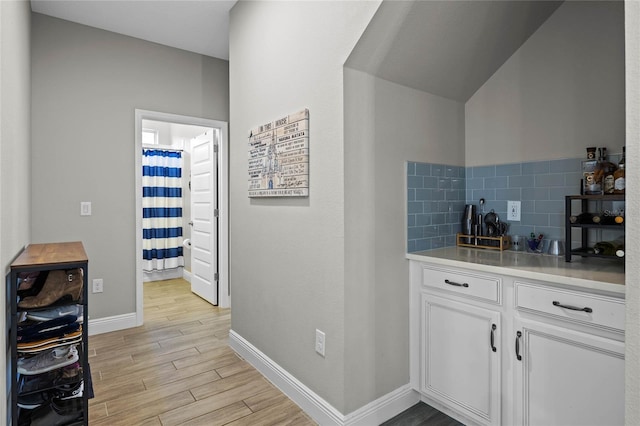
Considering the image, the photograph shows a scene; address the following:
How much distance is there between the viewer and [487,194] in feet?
7.98

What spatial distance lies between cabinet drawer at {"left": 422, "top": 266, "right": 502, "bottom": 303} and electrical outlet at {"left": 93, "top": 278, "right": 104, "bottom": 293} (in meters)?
2.88

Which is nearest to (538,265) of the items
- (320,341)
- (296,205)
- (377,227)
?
(377,227)

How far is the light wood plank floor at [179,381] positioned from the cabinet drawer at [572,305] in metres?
1.29

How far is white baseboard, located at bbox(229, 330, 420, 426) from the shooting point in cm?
189

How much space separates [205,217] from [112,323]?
4.71ft

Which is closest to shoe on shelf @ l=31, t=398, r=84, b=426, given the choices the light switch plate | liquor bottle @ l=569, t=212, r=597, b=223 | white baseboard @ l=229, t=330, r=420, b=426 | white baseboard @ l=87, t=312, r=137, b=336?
white baseboard @ l=229, t=330, r=420, b=426

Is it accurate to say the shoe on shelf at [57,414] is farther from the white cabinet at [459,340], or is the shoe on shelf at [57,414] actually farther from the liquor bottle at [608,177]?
the liquor bottle at [608,177]

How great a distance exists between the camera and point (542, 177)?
2.17 metres

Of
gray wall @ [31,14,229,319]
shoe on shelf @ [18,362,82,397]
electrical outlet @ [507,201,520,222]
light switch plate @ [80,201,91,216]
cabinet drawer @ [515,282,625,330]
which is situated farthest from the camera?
light switch plate @ [80,201,91,216]

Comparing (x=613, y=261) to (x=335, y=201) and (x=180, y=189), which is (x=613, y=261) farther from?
(x=180, y=189)

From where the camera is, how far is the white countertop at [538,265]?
1.42 metres

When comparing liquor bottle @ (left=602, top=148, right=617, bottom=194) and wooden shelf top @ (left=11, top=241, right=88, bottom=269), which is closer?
wooden shelf top @ (left=11, top=241, right=88, bottom=269)

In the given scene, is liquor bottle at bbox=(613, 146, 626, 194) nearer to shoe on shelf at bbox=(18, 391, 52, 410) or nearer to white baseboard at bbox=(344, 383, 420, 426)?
white baseboard at bbox=(344, 383, 420, 426)

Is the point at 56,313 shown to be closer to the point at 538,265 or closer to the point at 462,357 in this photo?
the point at 462,357
